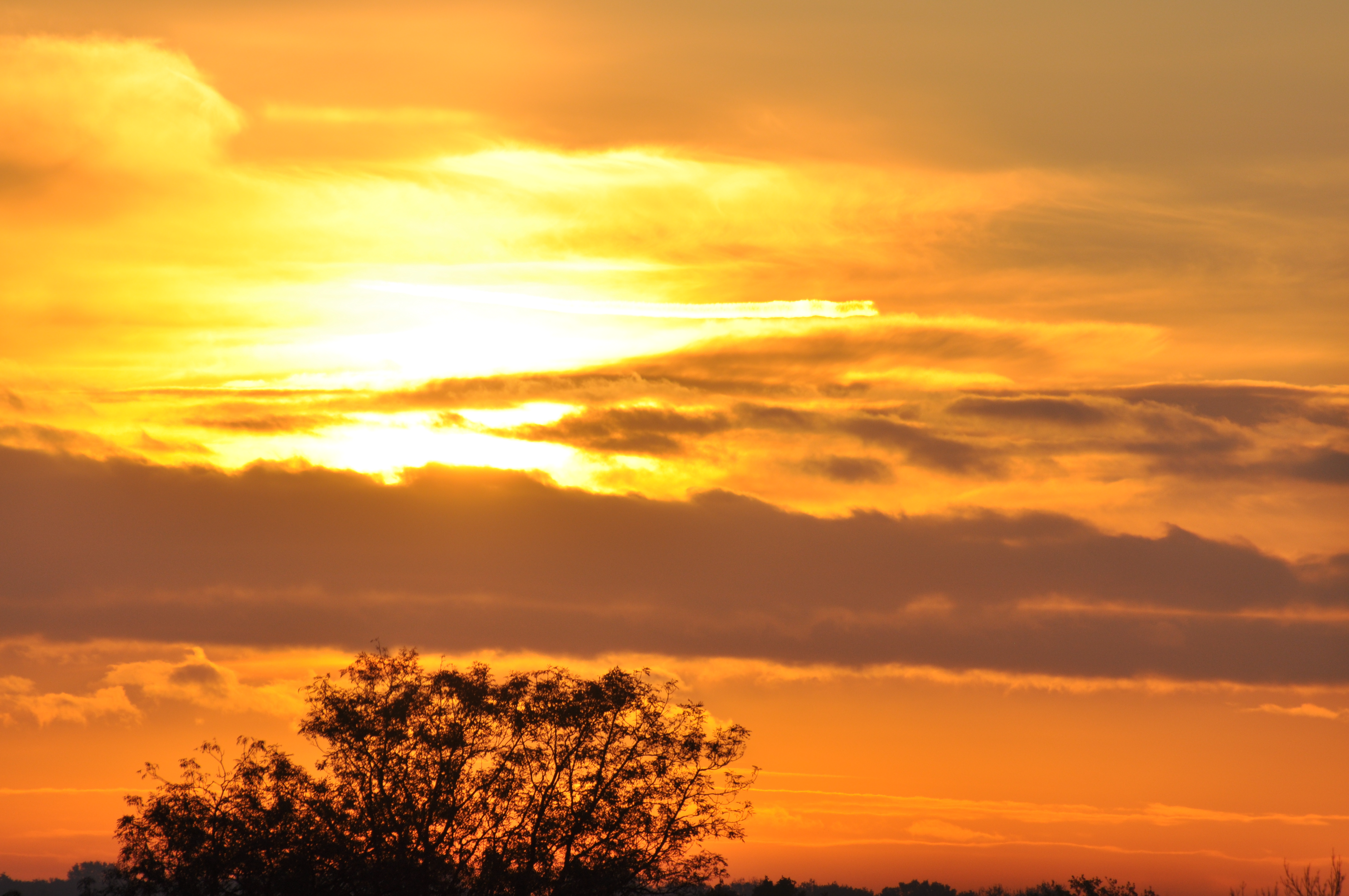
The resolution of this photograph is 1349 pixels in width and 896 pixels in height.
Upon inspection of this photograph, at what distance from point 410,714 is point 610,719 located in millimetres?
9538

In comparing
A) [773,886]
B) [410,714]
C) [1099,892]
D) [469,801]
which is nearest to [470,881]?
[469,801]

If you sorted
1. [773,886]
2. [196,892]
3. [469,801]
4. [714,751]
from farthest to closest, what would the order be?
[773,886]
[714,751]
[469,801]
[196,892]

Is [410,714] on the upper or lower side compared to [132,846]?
upper

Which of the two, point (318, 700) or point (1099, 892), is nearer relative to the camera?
point (318, 700)

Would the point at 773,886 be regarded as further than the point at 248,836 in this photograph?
Yes

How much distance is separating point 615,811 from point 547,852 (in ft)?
12.1

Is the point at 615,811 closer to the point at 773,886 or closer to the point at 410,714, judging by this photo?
the point at 410,714

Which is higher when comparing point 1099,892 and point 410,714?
point 410,714

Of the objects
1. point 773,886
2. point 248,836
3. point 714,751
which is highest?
point 714,751

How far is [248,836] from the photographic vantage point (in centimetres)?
6078

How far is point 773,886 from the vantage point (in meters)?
192

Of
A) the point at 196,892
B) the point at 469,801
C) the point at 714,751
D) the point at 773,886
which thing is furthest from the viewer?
the point at 773,886

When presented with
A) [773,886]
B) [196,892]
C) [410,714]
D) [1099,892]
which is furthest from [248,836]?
[1099,892]

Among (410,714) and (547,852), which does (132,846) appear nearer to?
(410,714)
